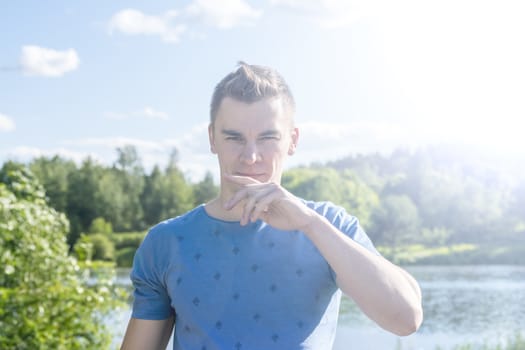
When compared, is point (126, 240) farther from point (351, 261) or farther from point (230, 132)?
point (351, 261)

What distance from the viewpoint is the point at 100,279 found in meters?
5.42

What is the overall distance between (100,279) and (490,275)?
22867mm

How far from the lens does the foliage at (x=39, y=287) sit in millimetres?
4895

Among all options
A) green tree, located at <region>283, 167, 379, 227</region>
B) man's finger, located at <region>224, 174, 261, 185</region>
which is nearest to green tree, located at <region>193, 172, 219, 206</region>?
green tree, located at <region>283, 167, 379, 227</region>

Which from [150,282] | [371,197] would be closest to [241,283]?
[150,282]

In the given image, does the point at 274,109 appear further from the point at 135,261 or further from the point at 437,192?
the point at 437,192

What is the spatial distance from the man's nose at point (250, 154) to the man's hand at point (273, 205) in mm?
90

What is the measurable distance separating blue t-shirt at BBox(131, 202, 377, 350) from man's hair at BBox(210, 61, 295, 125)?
25 cm

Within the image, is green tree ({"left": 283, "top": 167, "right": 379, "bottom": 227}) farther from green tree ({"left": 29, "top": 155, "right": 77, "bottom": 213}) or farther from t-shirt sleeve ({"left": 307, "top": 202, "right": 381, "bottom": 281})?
t-shirt sleeve ({"left": 307, "top": 202, "right": 381, "bottom": 281})

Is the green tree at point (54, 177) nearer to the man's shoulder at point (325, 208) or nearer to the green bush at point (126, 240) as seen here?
the green bush at point (126, 240)

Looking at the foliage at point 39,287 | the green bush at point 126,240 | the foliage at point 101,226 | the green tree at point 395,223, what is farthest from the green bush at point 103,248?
the foliage at point 39,287

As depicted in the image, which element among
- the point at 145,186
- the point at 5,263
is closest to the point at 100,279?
the point at 5,263

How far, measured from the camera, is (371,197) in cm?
3259

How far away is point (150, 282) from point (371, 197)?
31182mm
